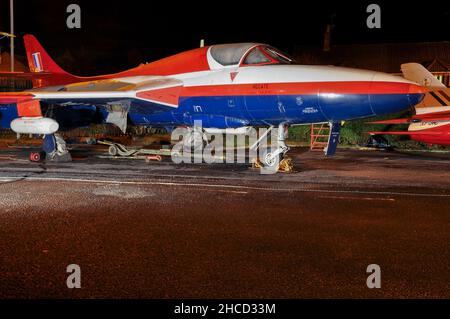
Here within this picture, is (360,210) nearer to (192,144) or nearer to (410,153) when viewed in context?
(192,144)

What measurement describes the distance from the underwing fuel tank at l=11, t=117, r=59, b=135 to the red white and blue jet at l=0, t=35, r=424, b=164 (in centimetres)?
3

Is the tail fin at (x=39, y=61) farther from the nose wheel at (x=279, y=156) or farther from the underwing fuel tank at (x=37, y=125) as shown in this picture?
the nose wheel at (x=279, y=156)

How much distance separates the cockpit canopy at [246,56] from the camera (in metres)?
11.8

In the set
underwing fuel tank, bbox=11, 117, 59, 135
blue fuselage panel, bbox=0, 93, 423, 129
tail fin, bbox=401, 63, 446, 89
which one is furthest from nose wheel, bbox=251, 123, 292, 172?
tail fin, bbox=401, 63, 446, 89

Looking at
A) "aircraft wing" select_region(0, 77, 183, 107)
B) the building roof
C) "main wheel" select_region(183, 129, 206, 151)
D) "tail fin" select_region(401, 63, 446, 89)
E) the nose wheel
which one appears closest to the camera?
the nose wheel

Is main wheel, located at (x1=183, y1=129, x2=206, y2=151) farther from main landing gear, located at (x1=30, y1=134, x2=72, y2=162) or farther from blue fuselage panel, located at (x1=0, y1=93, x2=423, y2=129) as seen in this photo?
main landing gear, located at (x1=30, y1=134, x2=72, y2=162)

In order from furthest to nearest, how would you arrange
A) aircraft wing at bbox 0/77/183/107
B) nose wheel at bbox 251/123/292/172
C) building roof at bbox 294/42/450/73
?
building roof at bbox 294/42/450/73, aircraft wing at bbox 0/77/183/107, nose wheel at bbox 251/123/292/172

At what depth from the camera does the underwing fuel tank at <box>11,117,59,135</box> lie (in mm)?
13305

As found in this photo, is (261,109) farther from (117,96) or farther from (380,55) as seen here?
(380,55)

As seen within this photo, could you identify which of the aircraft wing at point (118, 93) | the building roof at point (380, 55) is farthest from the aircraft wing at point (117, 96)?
the building roof at point (380, 55)

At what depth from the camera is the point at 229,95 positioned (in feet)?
38.8

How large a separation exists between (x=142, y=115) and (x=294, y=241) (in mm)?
8904

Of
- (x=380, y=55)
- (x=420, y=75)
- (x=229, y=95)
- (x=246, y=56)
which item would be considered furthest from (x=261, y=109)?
(x=380, y=55)

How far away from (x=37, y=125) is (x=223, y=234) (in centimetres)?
893
